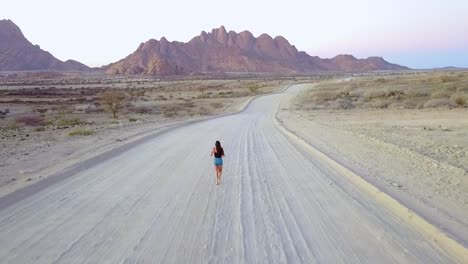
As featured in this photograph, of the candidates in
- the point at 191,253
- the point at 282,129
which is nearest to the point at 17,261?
the point at 191,253

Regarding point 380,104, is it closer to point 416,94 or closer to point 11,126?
point 416,94

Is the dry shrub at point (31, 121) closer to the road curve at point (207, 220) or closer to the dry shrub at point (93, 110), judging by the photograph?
the dry shrub at point (93, 110)

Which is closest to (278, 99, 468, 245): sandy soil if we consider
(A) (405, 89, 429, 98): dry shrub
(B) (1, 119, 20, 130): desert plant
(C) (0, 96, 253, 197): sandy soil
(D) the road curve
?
(D) the road curve

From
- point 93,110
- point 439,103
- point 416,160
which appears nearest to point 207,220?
point 416,160

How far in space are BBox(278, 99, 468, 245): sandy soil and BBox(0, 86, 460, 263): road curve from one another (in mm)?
780

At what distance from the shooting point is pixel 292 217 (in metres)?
8.41

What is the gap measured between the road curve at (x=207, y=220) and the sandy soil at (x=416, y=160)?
780 millimetres

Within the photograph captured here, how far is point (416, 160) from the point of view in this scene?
13.6 meters

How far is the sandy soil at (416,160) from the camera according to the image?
8753mm

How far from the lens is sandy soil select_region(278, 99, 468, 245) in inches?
345

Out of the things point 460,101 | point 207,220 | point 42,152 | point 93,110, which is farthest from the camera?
point 93,110

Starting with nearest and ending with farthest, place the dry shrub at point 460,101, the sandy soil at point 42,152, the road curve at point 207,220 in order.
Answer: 1. the road curve at point 207,220
2. the sandy soil at point 42,152
3. the dry shrub at point 460,101

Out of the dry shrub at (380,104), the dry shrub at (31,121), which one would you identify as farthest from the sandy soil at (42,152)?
the dry shrub at (380,104)

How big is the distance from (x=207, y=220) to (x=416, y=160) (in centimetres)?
789
